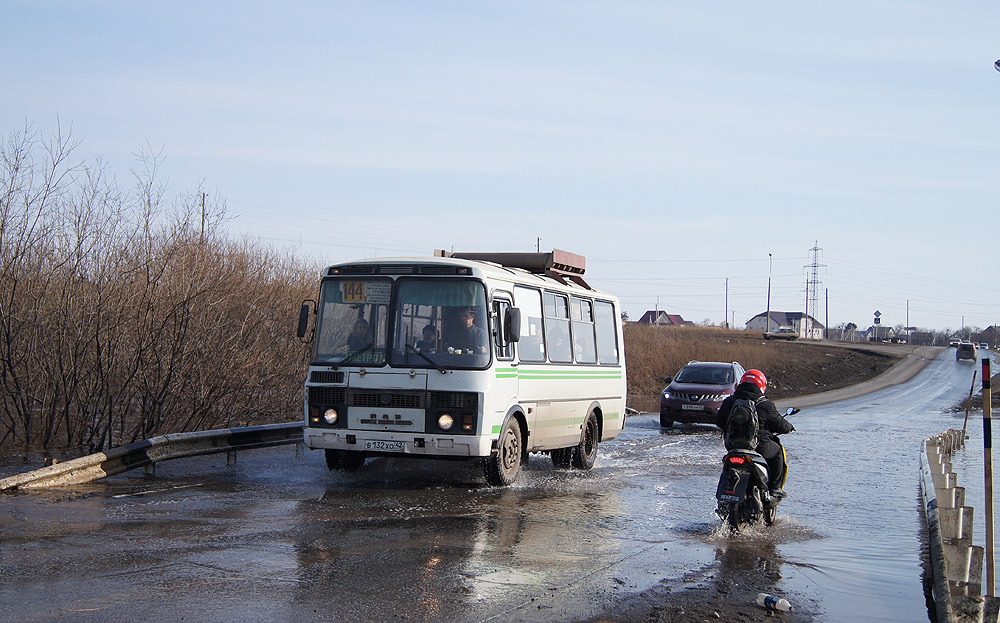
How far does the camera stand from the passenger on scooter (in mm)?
10172

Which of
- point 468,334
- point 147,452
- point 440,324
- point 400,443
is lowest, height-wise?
point 147,452

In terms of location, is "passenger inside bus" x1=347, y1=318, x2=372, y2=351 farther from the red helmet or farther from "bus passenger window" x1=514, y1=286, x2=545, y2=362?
the red helmet

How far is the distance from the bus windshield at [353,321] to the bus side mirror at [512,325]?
1482 millimetres

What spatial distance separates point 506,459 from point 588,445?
361 cm

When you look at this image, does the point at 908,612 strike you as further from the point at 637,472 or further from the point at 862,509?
the point at 637,472

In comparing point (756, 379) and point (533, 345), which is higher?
point (533, 345)

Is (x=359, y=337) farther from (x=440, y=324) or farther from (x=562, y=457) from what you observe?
(x=562, y=457)

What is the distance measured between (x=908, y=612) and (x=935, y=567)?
73 cm

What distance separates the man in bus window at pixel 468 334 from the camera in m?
12.0

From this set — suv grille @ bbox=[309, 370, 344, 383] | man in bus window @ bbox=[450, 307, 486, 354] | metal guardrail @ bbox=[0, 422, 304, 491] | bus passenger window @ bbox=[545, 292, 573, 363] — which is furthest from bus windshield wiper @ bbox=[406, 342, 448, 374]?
metal guardrail @ bbox=[0, 422, 304, 491]

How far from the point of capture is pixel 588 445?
16.1 meters

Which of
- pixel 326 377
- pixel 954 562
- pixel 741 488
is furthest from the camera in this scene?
pixel 326 377

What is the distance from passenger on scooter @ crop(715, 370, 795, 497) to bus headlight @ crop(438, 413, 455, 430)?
10.4 feet

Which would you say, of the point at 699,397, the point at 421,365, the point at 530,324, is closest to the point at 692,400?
the point at 699,397
